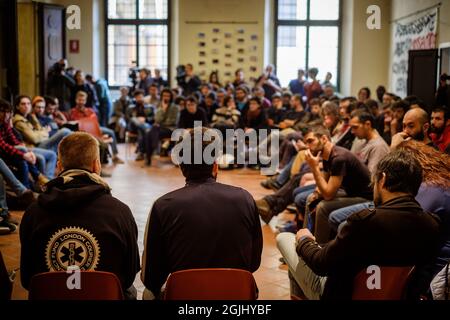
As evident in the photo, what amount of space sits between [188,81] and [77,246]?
993 cm

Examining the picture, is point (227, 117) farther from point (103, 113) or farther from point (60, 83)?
point (60, 83)

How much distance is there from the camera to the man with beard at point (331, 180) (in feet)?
14.5

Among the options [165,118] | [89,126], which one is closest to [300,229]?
[89,126]

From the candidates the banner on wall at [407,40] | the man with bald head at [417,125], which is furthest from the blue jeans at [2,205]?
the banner on wall at [407,40]

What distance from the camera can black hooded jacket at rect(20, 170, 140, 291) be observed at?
8.30 ft

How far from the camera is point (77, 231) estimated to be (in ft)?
8.27

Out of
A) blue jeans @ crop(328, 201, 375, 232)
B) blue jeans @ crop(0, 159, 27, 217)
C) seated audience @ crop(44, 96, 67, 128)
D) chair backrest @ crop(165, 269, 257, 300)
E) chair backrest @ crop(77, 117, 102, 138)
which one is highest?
seated audience @ crop(44, 96, 67, 128)

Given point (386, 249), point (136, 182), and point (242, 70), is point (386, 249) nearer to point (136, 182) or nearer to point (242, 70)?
point (136, 182)

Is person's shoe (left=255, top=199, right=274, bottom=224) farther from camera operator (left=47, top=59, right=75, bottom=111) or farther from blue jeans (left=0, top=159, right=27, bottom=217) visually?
camera operator (left=47, top=59, right=75, bottom=111)

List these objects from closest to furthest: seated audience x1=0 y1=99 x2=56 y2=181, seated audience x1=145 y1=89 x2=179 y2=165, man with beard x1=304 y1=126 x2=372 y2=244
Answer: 1. man with beard x1=304 y1=126 x2=372 y2=244
2. seated audience x1=0 y1=99 x2=56 y2=181
3. seated audience x1=145 y1=89 x2=179 y2=165

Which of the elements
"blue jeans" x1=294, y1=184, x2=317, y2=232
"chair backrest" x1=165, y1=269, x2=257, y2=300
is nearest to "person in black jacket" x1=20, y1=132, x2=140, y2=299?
"chair backrest" x1=165, y1=269, x2=257, y2=300

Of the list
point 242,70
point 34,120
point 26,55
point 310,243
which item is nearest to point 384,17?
point 242,70

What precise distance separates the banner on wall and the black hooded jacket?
823cm
